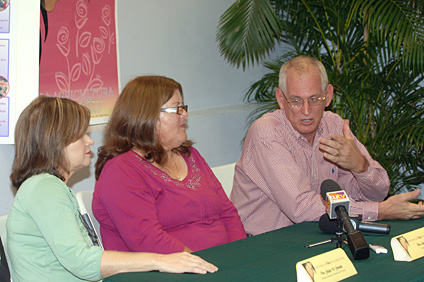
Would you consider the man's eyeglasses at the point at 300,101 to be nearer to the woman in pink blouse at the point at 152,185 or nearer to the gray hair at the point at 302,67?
the gray hair at the point at 302,67

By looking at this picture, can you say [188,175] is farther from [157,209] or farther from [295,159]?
[295,159]

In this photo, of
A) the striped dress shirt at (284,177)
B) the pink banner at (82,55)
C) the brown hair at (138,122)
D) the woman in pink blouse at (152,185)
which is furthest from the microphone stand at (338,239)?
the pink banner at (82,55)

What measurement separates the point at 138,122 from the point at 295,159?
2.84ft

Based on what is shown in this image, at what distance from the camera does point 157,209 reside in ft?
7.72

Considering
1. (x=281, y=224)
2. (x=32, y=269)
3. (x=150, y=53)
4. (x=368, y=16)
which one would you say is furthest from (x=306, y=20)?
(x=32, y=269)

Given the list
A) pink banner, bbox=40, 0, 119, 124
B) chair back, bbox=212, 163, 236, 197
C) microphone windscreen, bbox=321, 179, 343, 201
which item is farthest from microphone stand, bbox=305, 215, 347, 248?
pink banner, bbox=40, 0, 119, 124

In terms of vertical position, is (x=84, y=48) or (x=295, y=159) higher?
(x=84, y=48)

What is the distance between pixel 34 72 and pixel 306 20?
2.50 m

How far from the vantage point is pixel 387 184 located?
277 centimetres

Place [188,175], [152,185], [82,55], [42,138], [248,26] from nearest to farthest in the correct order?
[42,138], [152,185], [188,175], [82,55], [248,26]

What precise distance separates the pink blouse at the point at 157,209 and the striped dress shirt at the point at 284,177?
0.16 meters

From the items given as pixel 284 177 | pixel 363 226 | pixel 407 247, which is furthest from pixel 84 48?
pixel 407 247

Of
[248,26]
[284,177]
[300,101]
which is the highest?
[248,26]

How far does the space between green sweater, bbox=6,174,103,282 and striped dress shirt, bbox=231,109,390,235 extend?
0.97m
